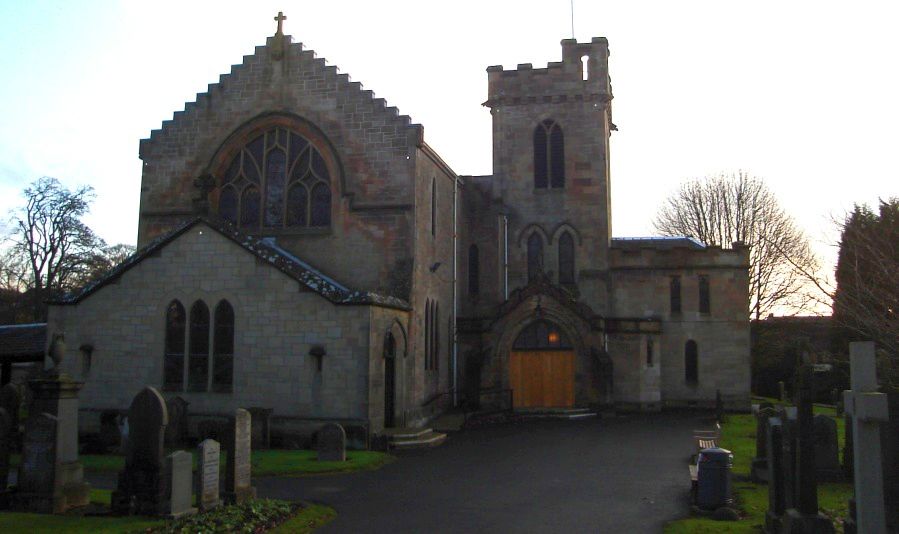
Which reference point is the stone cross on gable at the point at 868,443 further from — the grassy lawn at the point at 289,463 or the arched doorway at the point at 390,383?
the arched doorway at the point at 390,383

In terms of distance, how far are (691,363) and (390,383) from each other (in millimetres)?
16041

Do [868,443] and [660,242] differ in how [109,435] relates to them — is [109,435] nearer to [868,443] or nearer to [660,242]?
[868,443]

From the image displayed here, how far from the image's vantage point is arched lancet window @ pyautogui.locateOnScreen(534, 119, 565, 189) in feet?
115

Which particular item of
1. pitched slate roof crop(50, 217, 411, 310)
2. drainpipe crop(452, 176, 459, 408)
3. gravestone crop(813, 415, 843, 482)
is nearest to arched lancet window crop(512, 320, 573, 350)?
drainpipe crop(452, 176, 459, 408)

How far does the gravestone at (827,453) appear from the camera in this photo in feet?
52.7

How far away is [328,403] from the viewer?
21562 millimetres

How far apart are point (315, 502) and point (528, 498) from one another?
387 centimetres

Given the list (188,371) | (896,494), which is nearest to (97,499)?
(188,371)

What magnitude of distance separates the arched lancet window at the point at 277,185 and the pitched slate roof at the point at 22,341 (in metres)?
6.81

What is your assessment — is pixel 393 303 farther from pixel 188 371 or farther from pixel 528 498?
pixel 528 498

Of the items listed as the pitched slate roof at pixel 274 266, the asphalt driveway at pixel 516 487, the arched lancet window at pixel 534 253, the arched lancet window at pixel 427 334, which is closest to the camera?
the asphalt driveway at pixel 516 487

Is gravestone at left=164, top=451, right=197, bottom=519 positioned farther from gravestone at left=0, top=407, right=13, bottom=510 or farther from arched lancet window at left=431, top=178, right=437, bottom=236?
arched lancet window at left=431, top=178, right=437, bottom=236

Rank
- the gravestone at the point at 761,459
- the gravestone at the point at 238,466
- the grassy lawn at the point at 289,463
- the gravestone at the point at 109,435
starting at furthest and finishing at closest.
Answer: the gravestone at the point at 109,435 < the grassy lawn at the point at 289,463 < the gravestone at the point at 761,459 < the gravestone at the point at 238,466

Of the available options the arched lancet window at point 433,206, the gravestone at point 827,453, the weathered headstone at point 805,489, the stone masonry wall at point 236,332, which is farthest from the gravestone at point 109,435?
the weathered headstone at point 805,489
